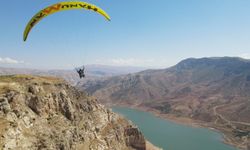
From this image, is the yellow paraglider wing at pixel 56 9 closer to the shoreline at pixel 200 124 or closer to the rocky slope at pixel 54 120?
the rocky slope at pixel 54 120

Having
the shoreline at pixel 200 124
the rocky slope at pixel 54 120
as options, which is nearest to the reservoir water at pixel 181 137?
the shoreline at pixel 200 124

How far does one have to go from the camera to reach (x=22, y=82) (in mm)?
54875

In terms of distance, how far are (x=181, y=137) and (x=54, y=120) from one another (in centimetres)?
8074

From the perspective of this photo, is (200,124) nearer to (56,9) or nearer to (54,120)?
(54,120)

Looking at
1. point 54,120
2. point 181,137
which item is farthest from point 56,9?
point 181,137

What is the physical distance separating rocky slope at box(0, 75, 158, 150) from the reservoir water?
3911 cm

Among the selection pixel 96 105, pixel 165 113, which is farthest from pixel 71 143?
pixel 165 113

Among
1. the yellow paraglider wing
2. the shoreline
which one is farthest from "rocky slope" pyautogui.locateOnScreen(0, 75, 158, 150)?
the shoreline

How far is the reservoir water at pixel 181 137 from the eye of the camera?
108731 mm

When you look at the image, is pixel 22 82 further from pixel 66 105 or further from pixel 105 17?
pixel 105 17

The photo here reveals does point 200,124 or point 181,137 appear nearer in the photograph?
point 181,137

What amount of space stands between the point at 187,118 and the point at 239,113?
1154 inches

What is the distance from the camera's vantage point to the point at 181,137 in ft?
403

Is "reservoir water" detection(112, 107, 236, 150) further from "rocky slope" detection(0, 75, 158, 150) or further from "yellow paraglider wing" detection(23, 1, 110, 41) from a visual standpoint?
"yellow paraglider wing" detection(23, 1, 110, 41)
